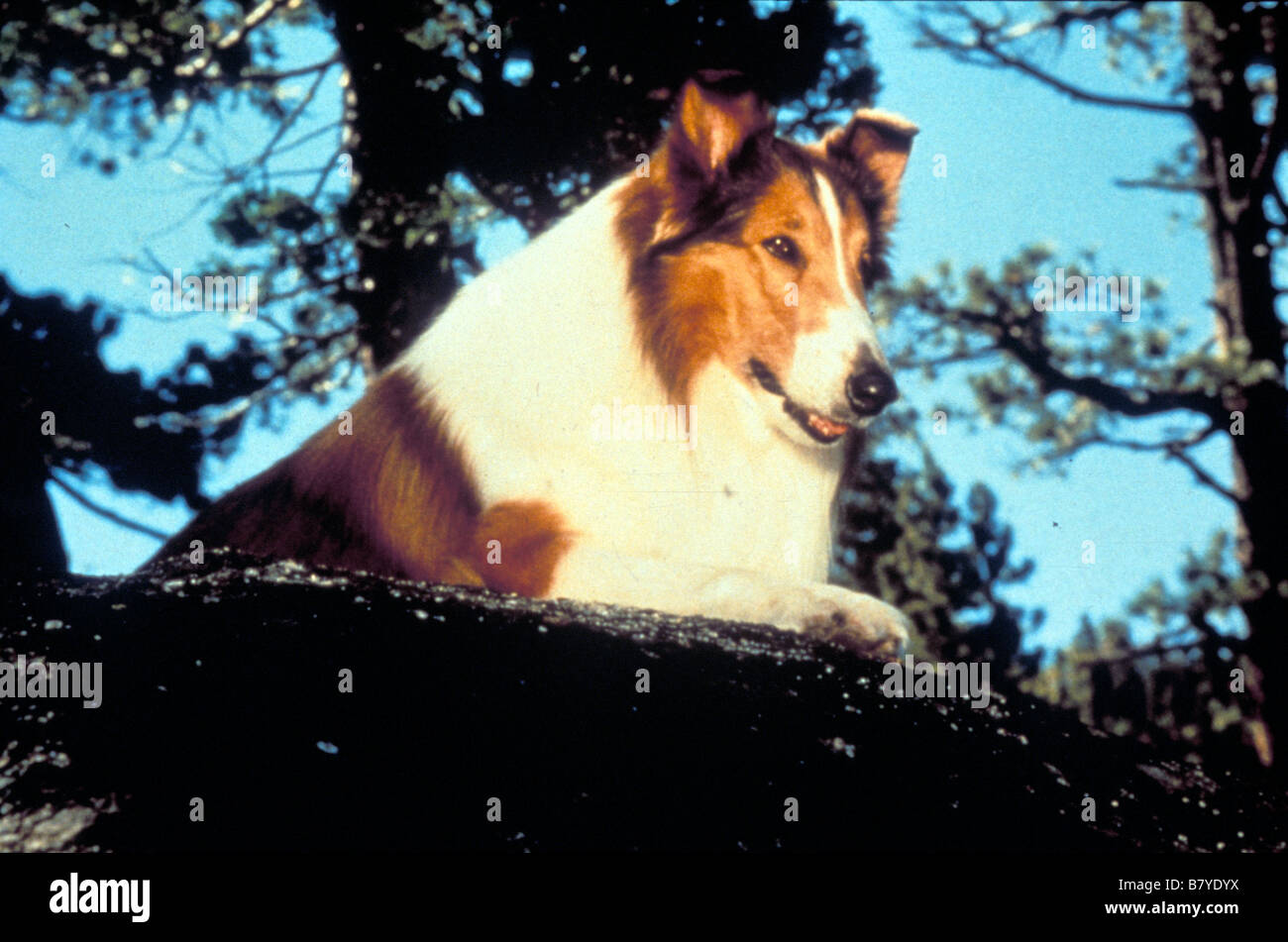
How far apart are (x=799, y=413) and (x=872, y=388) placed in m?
0.36

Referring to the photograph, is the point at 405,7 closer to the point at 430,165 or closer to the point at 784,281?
the point at 430,165

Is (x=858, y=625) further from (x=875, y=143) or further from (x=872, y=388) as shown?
(x=875, y=143)

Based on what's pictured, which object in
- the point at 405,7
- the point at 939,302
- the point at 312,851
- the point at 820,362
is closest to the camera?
the point at 312,851

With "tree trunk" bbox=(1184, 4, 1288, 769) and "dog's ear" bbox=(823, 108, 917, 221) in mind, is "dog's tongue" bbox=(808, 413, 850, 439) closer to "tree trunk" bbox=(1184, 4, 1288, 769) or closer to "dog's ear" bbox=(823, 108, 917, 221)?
"dog's ear" bbox=(823, 108, 917, 221)

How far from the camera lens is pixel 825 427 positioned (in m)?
4.10

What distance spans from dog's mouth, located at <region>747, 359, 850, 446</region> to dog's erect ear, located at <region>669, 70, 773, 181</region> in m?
0.72

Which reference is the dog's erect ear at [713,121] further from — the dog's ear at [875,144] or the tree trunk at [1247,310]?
the tree trunk at [1247,310]

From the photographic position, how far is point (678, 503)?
4.17 meters

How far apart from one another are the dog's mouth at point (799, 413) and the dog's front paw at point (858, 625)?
2.40 ft

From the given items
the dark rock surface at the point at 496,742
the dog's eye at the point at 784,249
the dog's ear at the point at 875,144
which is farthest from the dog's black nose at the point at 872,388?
the dog's ear at the point at 875,144

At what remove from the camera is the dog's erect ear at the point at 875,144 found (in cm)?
438

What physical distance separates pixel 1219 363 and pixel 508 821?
300 inches

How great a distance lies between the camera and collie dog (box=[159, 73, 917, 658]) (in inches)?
150

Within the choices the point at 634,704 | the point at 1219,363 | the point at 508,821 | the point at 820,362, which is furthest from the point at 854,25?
the point at 508,821
